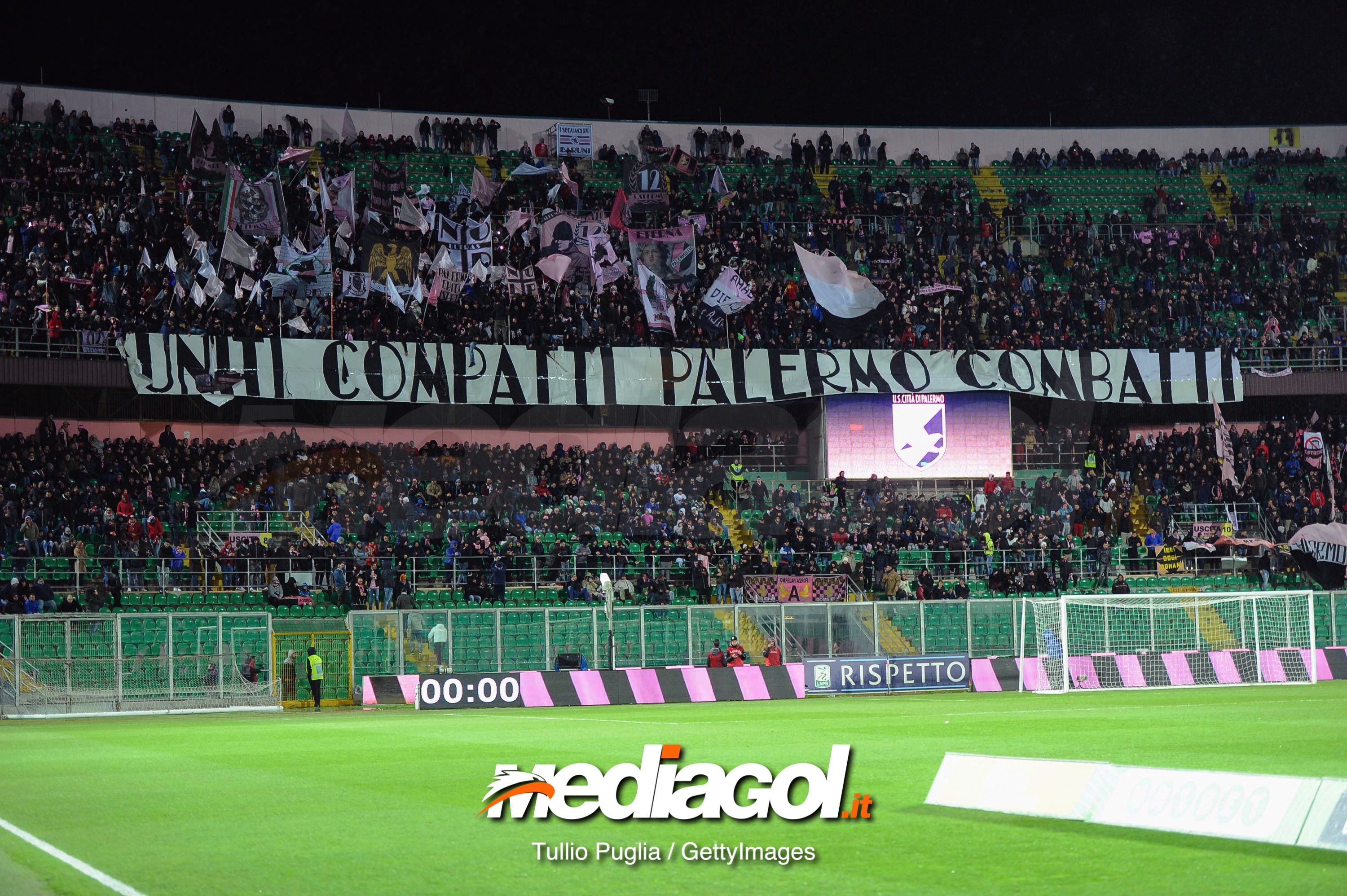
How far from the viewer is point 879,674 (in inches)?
1412

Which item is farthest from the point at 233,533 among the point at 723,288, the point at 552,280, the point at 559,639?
the point at 723,288

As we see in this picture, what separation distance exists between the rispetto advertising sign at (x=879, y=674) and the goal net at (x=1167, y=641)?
210 centimetres

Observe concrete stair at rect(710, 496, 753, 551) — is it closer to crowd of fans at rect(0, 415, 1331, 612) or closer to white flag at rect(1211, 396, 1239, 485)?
crowd of fans at rect(0, 415, 1331, 612)

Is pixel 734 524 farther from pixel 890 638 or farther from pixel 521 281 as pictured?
pixel 521 281

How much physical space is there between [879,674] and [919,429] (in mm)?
17054

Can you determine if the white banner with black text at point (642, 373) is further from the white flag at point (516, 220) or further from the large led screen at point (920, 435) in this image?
the white flag at point (516, 220)

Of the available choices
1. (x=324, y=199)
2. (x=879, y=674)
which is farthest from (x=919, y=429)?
(x=324, y=199)

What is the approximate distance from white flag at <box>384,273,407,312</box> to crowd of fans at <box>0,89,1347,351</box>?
36 centimetres

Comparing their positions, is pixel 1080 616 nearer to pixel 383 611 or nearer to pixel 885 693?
pixel 885 693

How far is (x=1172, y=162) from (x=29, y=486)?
45.1 meters

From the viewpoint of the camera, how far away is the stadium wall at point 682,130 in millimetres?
55062

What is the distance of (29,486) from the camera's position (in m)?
41.2

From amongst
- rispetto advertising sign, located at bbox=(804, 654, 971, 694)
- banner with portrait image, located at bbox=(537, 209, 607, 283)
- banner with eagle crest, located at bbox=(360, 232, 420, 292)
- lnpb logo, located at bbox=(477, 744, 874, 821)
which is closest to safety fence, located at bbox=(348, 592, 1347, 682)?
rispetto advertising sign, located at bbox=(804, 654, 971, 694)

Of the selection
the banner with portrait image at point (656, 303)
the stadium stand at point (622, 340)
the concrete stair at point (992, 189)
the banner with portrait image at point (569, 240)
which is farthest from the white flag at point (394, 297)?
the concrete stair at point (992, 189)
